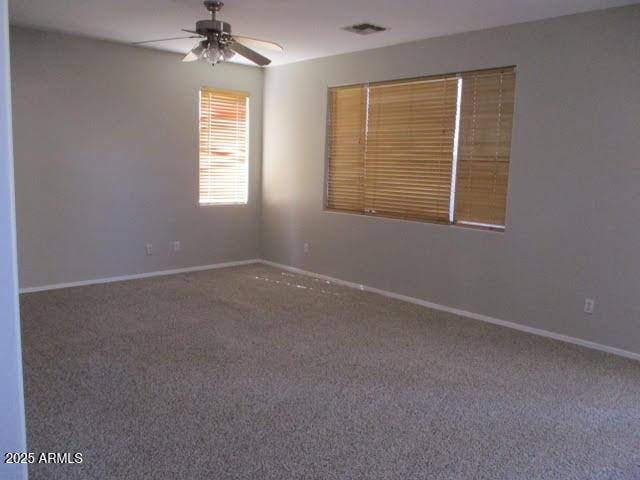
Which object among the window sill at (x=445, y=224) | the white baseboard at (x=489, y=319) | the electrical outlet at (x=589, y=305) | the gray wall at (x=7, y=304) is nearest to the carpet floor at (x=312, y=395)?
the white baseboard at (x=489, y=319)

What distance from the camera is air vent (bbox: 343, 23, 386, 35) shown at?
4594 mm

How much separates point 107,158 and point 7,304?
13.7ft

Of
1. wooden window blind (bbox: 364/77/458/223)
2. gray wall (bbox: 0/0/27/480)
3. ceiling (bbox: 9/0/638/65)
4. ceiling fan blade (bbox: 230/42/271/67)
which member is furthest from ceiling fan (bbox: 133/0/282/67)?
A: gray wall (bbox: 0/0/27/480)

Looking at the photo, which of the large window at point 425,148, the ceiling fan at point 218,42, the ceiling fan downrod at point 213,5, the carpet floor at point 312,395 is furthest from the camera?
the large window at point 425,148

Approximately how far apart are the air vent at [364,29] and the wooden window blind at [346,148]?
956 mm

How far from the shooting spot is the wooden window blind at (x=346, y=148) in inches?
231

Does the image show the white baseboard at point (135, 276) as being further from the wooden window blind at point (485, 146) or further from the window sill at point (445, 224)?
the wooden window blind at point (485, 146)

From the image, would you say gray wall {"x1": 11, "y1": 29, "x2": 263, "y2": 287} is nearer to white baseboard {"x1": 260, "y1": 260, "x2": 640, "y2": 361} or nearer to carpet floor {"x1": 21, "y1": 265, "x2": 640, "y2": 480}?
carpet floor {"x1": 21, "y1": 265, "x2": 640, "y2": 480}

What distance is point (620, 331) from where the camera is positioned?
159 inches

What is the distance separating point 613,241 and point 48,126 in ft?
16.4

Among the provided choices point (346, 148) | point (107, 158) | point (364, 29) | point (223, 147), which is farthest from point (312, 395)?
point (223, 147)

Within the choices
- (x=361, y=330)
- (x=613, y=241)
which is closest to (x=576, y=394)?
(x=613, y=241)

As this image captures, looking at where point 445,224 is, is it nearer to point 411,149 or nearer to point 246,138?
point 411,149

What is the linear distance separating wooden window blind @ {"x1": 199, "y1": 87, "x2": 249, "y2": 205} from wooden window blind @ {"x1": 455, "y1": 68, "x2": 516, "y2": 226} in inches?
114
